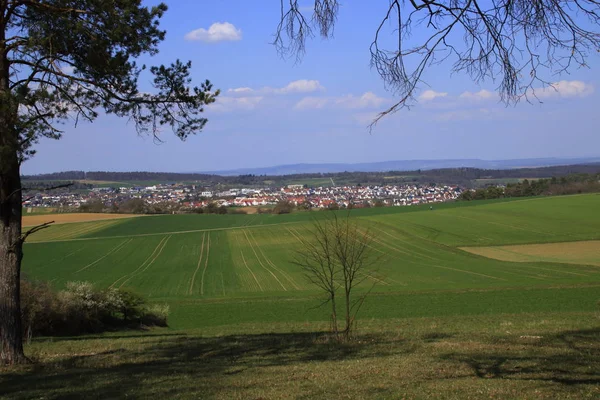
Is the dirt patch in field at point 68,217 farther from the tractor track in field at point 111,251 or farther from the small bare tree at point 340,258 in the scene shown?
the small bare tree at point 340,258

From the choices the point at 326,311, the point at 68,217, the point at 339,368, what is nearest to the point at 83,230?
the point at 68,217

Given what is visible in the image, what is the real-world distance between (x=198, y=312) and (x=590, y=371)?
916 inches

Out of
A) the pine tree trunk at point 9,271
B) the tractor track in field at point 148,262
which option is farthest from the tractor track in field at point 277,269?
the pine tree trunk at point 9,271

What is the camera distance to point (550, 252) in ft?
154

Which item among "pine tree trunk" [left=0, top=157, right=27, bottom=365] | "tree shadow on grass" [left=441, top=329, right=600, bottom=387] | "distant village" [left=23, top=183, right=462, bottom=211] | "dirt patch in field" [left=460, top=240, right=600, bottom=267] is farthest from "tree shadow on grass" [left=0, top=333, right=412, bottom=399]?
"distant village" [left=23, top=183, right=462, bottom=211]

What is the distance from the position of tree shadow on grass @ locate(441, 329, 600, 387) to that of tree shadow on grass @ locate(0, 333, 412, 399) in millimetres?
2172

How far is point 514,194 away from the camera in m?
99.6

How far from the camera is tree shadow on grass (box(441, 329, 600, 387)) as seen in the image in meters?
6.75

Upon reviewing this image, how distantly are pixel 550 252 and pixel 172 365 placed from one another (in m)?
44.1

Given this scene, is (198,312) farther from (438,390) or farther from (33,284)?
(438,390)

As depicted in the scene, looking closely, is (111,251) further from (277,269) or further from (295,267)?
(295,267)

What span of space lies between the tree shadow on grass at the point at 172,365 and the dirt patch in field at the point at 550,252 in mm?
35331

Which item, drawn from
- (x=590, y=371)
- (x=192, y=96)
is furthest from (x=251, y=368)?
(x=192, y=96)

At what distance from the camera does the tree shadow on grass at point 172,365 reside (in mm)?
7617
